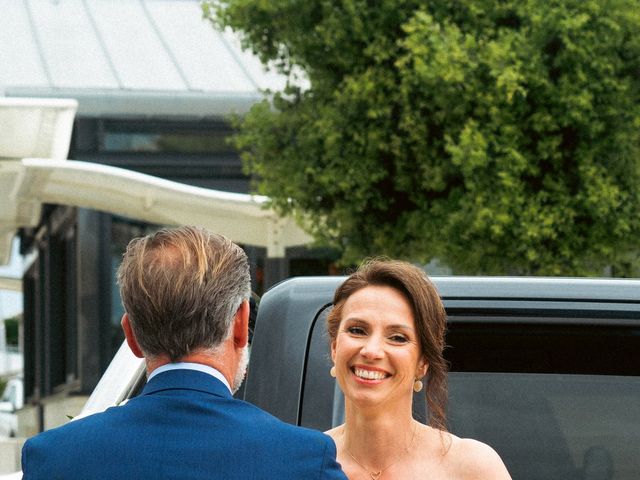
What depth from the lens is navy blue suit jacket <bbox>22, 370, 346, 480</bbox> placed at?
208 centimetres

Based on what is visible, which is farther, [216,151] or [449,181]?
[216,151]

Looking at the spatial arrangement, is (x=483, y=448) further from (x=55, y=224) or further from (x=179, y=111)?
(x=55, y=224)

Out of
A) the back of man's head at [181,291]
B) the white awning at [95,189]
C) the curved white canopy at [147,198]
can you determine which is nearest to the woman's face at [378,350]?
the back of man's head at [181,291]

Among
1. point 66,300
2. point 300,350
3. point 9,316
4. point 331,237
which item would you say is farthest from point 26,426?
point 300,350

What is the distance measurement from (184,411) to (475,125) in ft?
34.2

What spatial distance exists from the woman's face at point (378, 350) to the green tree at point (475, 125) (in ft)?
31.0

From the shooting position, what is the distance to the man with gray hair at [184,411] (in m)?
2.08

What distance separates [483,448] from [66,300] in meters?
22.3

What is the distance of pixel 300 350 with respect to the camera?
279 cm

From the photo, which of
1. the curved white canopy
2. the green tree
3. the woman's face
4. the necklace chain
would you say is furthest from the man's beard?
the curved white canopy

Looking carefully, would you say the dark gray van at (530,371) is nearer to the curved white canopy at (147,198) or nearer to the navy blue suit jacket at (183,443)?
the navy blue suit jacket at (183,443)

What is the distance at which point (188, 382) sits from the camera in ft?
7.06

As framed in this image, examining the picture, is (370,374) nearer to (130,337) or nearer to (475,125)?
(130,337)

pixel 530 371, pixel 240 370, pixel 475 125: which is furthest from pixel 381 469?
pixel 475 125
